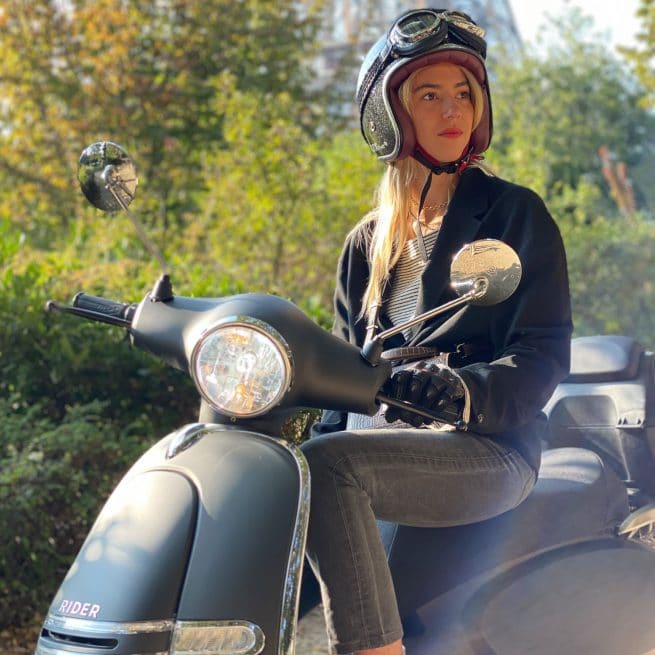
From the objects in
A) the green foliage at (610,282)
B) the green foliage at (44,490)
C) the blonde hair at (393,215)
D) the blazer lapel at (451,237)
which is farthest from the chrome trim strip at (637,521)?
the green foliage at (610,282)

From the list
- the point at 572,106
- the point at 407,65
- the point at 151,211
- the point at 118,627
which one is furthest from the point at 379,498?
the point at 572,106

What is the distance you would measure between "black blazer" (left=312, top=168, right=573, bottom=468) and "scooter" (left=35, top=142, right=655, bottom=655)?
0.23 meters

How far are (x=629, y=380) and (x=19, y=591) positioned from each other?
2485 millimetres

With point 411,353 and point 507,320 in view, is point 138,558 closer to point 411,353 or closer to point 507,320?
point 411,353

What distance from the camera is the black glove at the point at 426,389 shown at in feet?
6.31

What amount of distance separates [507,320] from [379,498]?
0.51m

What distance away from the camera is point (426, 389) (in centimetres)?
193

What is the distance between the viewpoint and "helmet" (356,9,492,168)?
234 centimetres

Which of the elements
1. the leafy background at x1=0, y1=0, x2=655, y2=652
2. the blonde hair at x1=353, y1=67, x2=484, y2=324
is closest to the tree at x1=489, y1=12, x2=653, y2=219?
the leafy background at x1=0, y1=0, x2=655, y2=652

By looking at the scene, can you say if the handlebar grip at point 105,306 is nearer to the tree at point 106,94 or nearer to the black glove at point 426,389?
the black glove at point 426,389

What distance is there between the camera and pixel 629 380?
272 cm

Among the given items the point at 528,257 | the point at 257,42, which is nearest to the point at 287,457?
the point at 528,257

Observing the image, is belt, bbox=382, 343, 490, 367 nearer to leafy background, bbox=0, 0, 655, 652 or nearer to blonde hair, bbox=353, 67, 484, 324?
blonde hair, bbox=353, 67, 484, 324

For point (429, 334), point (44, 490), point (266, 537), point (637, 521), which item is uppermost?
point (429, 334)
